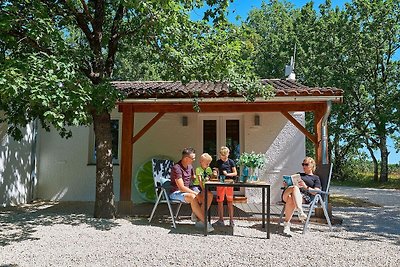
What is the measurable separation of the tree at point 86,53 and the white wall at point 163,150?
9.02ft

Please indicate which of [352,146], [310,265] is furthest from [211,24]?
[352,146]

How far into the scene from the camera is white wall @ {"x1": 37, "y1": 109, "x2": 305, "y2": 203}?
10047 millimetres

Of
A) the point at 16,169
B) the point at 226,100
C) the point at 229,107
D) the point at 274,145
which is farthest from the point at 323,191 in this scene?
the point at 16,169

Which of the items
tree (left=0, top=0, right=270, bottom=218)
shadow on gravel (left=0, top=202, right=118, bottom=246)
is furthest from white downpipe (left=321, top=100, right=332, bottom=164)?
shadow on gravel (left=0, top=202, right=118, bottom=246)

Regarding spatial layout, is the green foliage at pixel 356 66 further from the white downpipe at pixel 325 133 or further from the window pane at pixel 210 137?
the white downpipe at pixel 325 133

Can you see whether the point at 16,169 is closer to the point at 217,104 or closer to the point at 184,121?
the point at 184,121

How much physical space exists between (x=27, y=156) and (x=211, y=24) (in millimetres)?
6104

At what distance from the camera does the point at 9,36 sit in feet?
19.9

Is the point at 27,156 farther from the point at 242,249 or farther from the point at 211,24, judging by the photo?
the point at 242,249

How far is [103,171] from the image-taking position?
23.4ft

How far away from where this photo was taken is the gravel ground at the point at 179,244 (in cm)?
448

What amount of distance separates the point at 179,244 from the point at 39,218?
3.52 metres

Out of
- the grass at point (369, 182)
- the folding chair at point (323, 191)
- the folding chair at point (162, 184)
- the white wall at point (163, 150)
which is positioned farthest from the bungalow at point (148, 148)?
the grass at point (369, 182)

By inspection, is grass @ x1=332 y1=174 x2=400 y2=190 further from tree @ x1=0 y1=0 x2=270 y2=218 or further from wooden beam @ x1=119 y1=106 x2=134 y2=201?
wooden beam @ x1=119 y1=106 x2=134 y2=201
